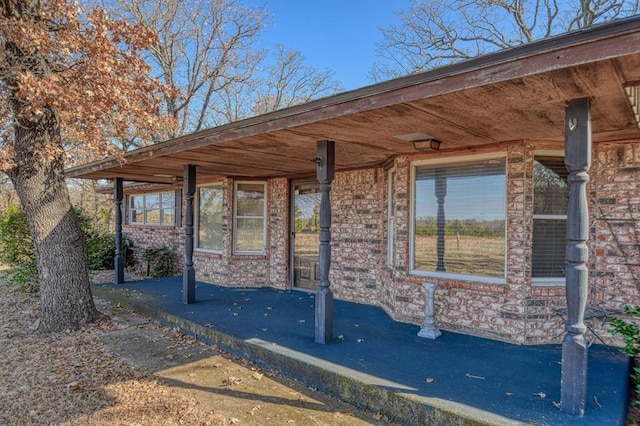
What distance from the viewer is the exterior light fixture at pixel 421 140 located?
4219 millimetres

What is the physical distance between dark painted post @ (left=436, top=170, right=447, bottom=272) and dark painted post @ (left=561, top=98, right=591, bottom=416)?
2.34 metres

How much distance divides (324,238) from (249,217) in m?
4.40

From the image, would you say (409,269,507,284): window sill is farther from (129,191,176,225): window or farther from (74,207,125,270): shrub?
(74,207,125,270): shrub

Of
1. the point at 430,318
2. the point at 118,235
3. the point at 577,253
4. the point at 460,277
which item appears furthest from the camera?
the point at 118,235

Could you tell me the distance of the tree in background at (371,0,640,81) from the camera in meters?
11.9

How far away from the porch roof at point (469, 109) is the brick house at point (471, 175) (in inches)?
0.5

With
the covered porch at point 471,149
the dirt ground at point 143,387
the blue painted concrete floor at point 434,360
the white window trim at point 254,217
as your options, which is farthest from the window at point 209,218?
the dirt ground at point 143,387

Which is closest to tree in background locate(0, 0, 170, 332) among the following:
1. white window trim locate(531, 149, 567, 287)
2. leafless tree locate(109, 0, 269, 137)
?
white window trim locate(531, 149, 567, 287)

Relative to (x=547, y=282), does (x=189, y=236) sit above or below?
above

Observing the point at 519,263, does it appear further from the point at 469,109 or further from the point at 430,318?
the point at 469,109

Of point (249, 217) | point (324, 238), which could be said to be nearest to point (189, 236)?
point (249, 217)

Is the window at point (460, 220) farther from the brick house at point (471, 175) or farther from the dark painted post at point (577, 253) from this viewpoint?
the dark painted post at point (577, 253)

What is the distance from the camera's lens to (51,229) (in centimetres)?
566

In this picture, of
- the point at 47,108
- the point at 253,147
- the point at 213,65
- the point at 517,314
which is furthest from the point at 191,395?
the point at 213,65
